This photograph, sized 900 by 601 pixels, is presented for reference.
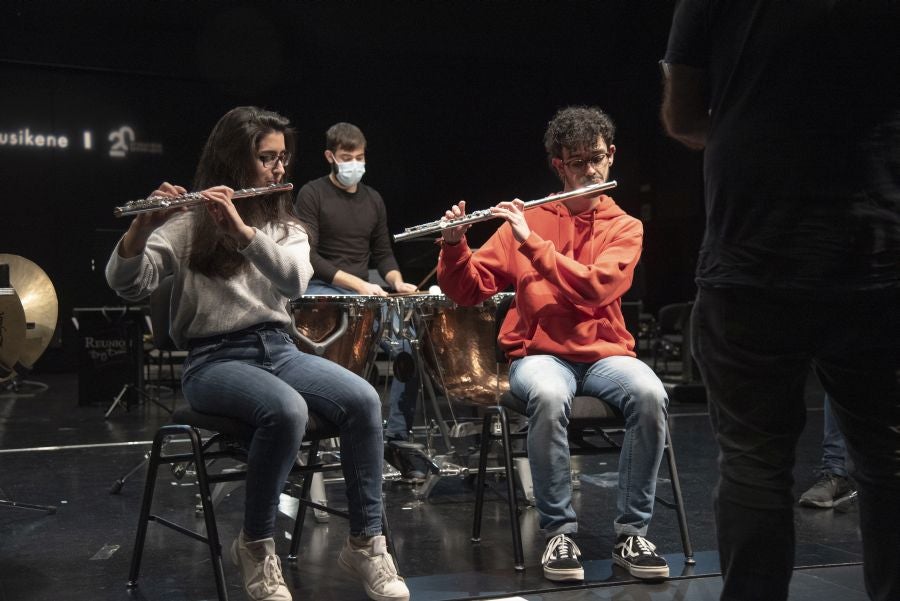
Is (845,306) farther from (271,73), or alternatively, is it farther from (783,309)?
(271,73)

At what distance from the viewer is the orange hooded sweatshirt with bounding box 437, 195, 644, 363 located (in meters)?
2.53

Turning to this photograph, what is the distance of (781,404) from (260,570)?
4.26ft

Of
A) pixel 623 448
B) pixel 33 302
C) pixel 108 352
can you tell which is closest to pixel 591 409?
pixel 623 448

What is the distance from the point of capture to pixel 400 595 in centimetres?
215

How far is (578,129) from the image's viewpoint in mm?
2645

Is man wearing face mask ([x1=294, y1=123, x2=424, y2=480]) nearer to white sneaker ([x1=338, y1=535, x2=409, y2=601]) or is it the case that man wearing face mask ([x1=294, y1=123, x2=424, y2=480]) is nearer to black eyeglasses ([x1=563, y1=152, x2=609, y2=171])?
black eyeglasses ([x1=563, y1=152, x2=609, y2=171])

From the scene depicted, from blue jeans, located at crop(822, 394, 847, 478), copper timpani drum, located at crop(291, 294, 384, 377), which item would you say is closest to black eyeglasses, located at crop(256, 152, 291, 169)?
copper timpani drum, located at crop(291, 294, 384, 377)

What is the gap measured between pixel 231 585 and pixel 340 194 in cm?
199

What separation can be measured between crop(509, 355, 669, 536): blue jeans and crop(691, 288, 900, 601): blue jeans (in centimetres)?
99

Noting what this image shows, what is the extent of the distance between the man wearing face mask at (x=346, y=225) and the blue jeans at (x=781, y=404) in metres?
2.38

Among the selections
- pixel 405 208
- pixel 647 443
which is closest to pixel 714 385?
pixel 647 443

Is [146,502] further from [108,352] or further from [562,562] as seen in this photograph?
[108,352]

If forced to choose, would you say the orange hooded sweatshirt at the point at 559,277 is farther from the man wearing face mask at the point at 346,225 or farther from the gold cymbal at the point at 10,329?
the gold cymbal at the point at 10,329

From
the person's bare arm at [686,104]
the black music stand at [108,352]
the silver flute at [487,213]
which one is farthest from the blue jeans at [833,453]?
the black music stand at [108,352]
